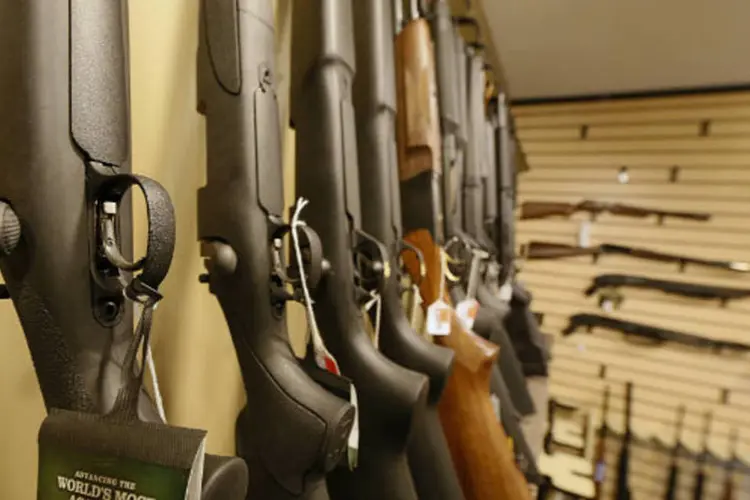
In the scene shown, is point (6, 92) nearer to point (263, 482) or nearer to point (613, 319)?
point (263, 482)

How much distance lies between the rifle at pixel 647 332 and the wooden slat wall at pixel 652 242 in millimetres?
35

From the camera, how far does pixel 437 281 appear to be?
1.08 m

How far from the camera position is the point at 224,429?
0.76 meters

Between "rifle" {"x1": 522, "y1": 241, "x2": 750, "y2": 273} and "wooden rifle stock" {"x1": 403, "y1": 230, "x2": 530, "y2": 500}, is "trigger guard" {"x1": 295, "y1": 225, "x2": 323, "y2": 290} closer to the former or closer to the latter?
"wooden rifle stock" {"x1": 403, "y1": 230, "x2": 530, "y2": 500}

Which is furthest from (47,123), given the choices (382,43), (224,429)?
(382,43)

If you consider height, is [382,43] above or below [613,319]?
above

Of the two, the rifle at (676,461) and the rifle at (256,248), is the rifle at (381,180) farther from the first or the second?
the rifle at (676,461)

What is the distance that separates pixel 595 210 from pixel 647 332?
0.62 metres

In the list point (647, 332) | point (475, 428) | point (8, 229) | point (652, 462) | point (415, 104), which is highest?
point (415, 104)

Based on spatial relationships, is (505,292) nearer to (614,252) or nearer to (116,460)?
(614,252)

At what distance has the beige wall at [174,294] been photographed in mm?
478

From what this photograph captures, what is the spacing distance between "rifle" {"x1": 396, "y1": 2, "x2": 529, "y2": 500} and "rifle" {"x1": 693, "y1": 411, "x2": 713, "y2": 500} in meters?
2.18

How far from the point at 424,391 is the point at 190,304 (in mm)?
290

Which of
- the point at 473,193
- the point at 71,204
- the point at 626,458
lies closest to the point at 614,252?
the point at 626,458
